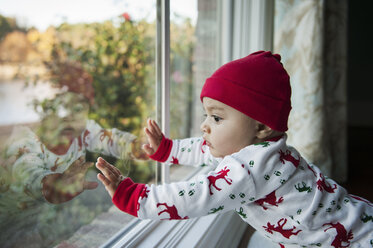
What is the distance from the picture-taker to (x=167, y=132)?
108cm

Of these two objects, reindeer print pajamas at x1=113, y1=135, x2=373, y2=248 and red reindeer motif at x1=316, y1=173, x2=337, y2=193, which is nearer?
reindeer print pajamas at x1=113, y1=135, x2=373, y2=248

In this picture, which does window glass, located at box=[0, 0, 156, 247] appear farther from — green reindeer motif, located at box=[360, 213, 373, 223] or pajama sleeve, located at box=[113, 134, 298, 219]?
green reindeer motif, located at box=[360, 213, 373, 223]

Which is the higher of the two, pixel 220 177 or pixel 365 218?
pixel 220 177

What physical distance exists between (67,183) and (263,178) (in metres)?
0.49

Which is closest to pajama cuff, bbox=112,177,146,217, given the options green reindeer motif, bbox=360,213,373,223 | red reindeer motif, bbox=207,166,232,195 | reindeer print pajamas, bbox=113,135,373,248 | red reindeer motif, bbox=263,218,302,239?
reindeer print pajamas, bbox=113,135,373,248

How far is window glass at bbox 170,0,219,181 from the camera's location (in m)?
1.55

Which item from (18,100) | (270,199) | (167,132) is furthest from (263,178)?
(18,100)

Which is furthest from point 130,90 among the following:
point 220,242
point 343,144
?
point 343,144

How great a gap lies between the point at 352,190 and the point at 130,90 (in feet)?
5.08

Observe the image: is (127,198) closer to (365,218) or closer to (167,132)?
(167,132)

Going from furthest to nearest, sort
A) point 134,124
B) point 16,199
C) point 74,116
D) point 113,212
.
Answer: point 134,124 → point 113,212 → point 74,116 → point 16,199

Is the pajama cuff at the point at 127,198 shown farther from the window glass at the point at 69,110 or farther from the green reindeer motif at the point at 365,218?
the green reindeer motif at the point at 365,218

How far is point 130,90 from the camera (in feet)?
3.84

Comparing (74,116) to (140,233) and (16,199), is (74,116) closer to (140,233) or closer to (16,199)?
(16,199)
